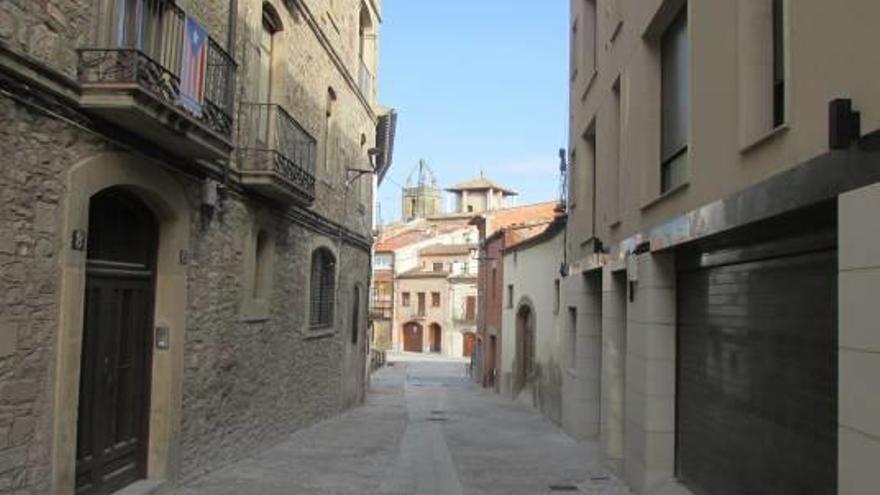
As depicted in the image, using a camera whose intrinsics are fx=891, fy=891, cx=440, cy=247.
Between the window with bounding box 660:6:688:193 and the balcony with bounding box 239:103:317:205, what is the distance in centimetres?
478

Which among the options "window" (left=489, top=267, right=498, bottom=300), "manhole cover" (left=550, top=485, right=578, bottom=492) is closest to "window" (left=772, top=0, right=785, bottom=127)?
"manhole cover" (left=550, top=485, right=578, bottom=492)

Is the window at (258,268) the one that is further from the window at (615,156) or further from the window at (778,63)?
the window at (778,63)

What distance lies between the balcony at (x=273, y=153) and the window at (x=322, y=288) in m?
3.36

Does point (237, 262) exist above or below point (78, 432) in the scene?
above

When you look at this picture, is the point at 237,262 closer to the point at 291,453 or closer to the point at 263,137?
the point at 263,137

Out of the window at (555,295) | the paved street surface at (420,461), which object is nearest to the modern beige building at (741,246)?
the paved street surface at (420,461)

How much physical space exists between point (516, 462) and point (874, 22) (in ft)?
30.8

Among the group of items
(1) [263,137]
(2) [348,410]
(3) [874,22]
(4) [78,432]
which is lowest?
(2) [348,410]

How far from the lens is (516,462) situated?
495 inches

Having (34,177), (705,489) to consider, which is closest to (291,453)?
(705,489)

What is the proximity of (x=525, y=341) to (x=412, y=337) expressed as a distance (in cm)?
5191

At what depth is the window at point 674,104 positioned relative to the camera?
345 inches

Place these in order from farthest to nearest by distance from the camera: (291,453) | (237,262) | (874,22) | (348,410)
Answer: (348,410), (291,453), (237,262), (874,22)

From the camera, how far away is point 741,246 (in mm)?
6941
